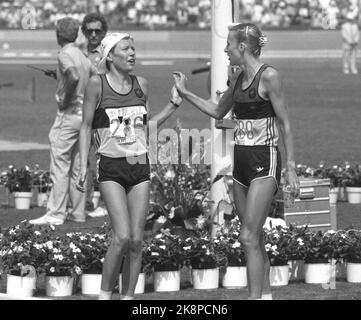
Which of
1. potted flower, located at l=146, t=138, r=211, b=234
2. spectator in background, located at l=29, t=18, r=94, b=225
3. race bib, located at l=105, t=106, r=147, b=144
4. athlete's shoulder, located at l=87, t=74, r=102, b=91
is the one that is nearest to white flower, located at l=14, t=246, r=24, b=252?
race bib, located at l=105, t=106, r=147, b=144

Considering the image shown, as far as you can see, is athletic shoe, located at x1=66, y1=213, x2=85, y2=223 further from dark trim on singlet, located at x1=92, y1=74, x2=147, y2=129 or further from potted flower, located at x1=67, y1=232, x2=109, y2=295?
dark trim on singlet, located at x1=92, y1=74, x2=147, y2=129

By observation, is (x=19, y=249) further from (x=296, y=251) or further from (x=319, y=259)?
(x=319, y=259)

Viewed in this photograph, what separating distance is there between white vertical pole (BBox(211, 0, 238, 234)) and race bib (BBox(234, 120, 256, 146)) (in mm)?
2876

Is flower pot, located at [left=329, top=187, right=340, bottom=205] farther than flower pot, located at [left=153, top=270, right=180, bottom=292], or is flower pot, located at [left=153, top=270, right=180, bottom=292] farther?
flower pot, located at [left=329, top=187, right=340, bottom=205]

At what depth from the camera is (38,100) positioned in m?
33.9

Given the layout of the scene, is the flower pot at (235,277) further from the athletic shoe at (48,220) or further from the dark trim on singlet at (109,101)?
the athletic shoe at (48,220)

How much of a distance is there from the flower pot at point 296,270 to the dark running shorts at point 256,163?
1.87 meters

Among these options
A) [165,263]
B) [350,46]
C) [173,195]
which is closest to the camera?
[165,263]

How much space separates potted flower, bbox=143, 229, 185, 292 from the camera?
1049cm

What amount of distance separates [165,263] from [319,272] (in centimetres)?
141

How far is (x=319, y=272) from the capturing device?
428 inches

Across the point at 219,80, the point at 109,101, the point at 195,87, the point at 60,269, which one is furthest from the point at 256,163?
the point at 195,87

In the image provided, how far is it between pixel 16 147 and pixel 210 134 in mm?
10568
